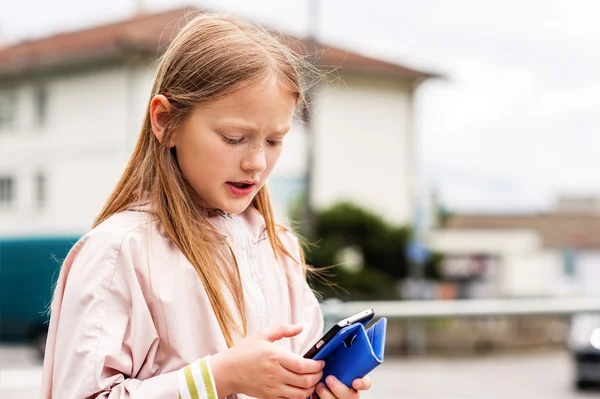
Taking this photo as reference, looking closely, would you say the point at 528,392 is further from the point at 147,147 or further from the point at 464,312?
the point at 147,147

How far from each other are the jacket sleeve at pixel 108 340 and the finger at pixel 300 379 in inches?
4.2

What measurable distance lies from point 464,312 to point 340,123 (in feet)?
71.6

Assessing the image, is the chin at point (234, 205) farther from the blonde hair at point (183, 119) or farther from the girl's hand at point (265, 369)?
the girl's hand at point (265, 369)

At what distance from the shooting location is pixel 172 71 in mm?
1475

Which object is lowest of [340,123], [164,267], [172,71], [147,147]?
[164,267]

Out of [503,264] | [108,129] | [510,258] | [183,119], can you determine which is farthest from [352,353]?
[510,258]

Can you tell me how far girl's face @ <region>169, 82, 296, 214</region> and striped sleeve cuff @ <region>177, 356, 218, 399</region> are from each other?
286 mm

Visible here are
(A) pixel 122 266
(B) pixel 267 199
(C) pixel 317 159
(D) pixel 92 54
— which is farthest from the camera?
(C) pixel 317 159

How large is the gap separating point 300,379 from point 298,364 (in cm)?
2

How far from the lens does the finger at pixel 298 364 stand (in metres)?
1.26

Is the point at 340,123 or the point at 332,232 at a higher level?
the point at 340,123

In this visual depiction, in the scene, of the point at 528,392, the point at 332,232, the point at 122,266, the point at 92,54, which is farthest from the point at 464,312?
the point at 92,54

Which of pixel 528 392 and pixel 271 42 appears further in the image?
pixel 528 392

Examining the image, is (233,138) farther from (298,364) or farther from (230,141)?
(298,364)
